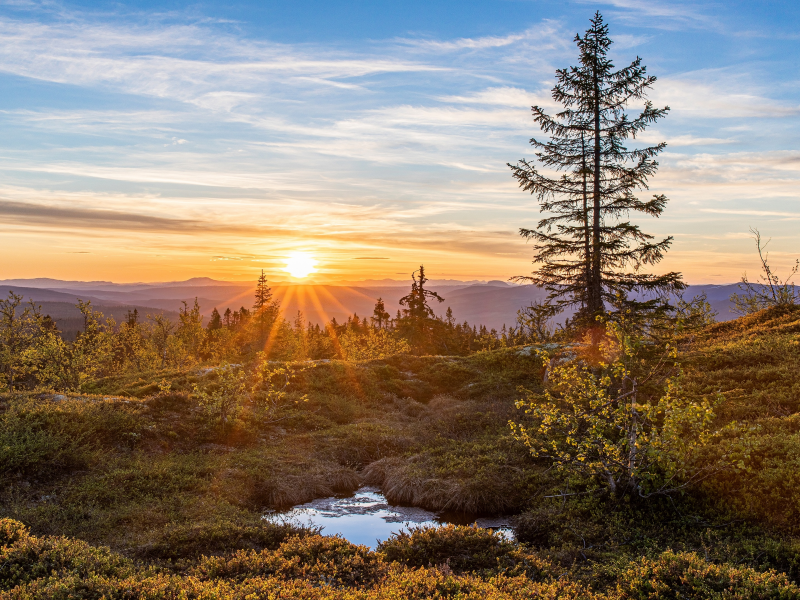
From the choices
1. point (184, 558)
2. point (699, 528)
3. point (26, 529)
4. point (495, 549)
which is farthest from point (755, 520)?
point (26, 529)

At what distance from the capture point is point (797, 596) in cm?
664

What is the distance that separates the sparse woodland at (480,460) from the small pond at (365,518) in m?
0.47

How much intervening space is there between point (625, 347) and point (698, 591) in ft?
17.6

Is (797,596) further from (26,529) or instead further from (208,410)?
(208,410)

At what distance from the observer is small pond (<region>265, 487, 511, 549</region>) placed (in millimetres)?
12492

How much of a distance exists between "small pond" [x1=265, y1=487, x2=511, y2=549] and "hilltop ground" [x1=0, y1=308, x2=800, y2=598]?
481 mm

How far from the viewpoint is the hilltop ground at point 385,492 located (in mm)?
7711

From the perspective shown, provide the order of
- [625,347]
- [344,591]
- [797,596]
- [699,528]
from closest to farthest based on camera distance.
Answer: [797,596] < [344,591] < [699,528] < [625,347]

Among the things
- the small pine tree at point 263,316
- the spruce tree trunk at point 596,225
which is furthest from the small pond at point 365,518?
the small pine tree at point 263,316

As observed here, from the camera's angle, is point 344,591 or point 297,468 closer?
point 344,591

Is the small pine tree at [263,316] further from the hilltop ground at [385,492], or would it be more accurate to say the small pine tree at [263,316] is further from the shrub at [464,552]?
the shrub at [464,552]

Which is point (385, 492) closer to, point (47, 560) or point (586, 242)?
point (47, 560)

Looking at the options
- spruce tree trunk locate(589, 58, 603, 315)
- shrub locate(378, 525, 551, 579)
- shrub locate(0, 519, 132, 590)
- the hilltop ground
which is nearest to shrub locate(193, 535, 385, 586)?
the hilltop ground

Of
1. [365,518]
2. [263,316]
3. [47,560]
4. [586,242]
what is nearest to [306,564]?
[47,560]
